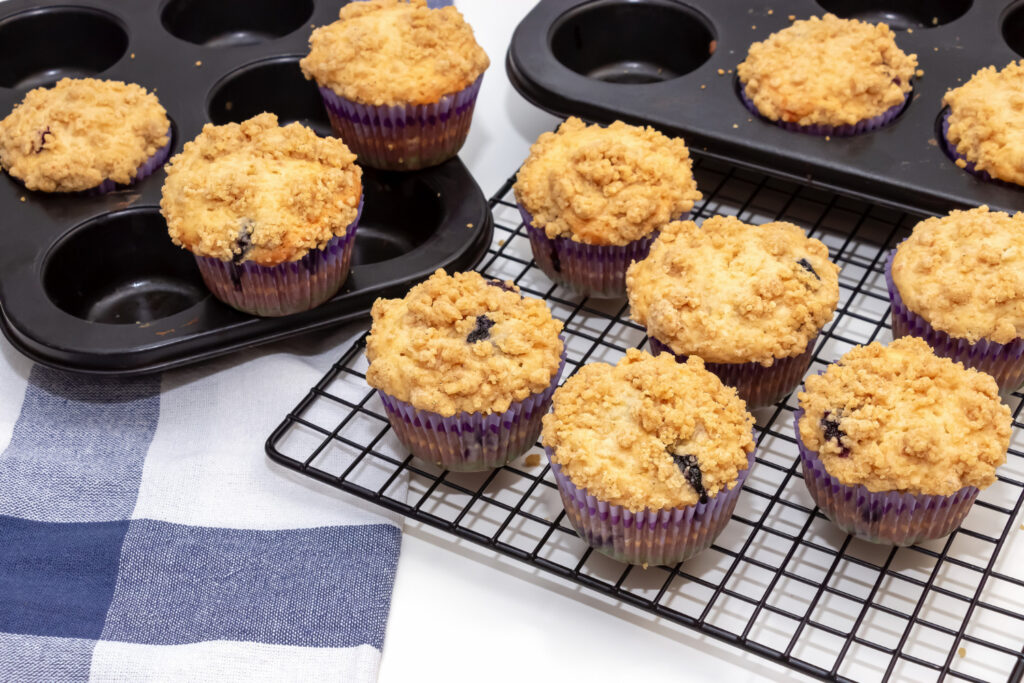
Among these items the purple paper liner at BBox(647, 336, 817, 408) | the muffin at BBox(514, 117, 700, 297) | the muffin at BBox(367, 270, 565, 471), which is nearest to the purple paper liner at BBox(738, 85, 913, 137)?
the muffin at BBox(514, 117, 700, 297)

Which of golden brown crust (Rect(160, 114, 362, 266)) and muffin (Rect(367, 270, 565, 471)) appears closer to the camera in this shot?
muffin (Rect(367, 270, 565, 471))

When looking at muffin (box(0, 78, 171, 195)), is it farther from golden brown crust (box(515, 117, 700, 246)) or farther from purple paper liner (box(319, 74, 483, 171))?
golden brown crust (box(515, 117, 700, 246))

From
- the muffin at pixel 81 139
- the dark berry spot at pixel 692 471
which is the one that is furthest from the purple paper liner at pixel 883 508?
the muffin at pixel 81 139

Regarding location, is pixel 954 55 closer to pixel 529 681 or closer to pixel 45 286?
pixel 529 681

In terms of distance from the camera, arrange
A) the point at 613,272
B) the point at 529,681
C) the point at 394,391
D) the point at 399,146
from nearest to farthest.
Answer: the point at 529,681 < the point at 394,391 < the point at 613,272 < the point at 399,146

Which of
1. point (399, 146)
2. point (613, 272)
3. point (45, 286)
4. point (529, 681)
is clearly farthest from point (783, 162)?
point (45, 286)

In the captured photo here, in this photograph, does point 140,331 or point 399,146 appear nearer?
point 140,331

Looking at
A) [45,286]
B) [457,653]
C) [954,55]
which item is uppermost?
[954,55]
